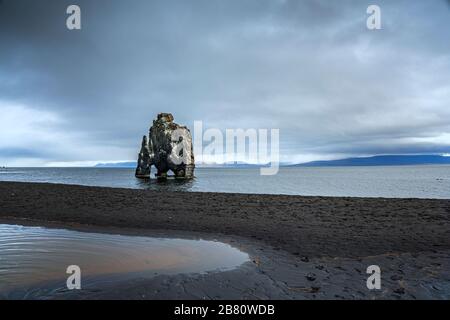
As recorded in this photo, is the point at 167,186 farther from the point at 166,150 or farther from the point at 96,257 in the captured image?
the point at 96,257

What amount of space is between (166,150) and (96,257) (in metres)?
81.0

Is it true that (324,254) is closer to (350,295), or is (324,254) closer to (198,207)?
(350,295)

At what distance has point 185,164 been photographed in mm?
87688

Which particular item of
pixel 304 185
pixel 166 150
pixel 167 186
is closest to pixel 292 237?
pixel 167 186

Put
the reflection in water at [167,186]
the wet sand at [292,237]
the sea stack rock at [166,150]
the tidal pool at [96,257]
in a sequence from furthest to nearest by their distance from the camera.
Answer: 1. the sea stack rock at [166,150]
2. the reflection in water at [167,186]
3. the tidal pool at [96,257]
4. the wet sand at [292,237]

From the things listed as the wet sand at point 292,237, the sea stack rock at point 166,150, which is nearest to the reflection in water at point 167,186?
the sea stack rock at point 166,150

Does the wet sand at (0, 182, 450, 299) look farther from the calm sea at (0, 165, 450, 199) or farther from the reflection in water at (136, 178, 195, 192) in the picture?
the reflection in water at (136, 178, 195, 192)

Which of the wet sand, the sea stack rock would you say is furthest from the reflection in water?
the wet sand

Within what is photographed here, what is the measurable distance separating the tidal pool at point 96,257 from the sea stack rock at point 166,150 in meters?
76.3

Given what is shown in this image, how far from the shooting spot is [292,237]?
1103cm

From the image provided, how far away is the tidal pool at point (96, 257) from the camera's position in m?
6.46

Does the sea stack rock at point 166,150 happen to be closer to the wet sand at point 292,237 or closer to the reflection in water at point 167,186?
the reflection in water at point 167,186

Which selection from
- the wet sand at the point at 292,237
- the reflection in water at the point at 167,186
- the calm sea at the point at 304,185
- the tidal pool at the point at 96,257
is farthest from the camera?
the reflection in water at the point at 167,186

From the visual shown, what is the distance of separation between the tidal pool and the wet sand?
670mm
